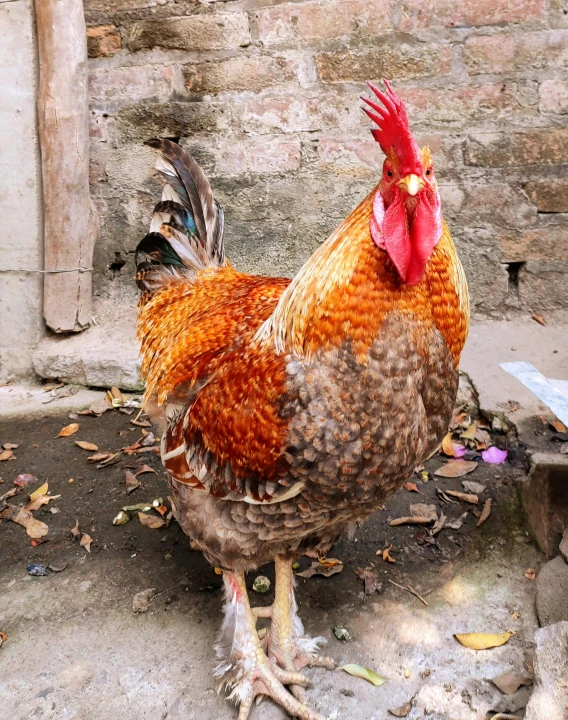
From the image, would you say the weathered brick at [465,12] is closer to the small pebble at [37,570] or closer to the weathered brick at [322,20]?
the weathered brick at [322,20]

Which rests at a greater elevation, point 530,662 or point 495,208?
point 495,208

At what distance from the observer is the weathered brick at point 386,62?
3729mm

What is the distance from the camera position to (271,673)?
219 centimetres

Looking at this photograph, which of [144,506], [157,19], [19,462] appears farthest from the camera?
[157,19]

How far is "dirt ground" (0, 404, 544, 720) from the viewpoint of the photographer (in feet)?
6.95

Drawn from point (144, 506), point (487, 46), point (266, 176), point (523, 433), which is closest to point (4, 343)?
point (144, 506)

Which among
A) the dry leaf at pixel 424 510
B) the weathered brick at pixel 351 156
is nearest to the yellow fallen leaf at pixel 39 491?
the dry leaf at pixel 424 510

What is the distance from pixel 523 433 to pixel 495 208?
165 cm

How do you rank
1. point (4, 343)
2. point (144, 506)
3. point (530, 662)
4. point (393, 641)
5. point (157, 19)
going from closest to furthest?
1. point (530, 662)
2. point (393, 641)
3. point (144, 506)
4. point (157, 19)
5. point (4, 343)

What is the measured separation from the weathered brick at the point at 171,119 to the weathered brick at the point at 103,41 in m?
0.41

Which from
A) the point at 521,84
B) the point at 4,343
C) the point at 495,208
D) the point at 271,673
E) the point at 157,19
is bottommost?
the point at 271,673

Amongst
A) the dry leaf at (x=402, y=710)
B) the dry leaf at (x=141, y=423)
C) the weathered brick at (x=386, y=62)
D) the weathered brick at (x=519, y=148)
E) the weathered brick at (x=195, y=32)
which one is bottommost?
the dry leaf at (x=402, y=710)

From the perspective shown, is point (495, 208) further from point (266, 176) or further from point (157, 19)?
point (157, 19)

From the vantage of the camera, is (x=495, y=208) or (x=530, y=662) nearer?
(x=530, y=662)
